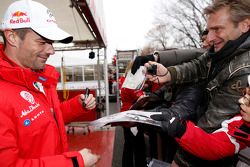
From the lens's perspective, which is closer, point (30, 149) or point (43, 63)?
point (30, 149)

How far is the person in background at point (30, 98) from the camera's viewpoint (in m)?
1.47

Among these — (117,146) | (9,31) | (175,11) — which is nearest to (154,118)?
(9,31)

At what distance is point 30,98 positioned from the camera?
1.68m

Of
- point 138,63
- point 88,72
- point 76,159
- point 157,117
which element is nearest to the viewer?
point 76,159

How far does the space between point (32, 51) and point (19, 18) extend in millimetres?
216

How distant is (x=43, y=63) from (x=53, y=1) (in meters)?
3.61

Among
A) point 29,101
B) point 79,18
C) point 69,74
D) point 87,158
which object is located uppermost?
point 79,18

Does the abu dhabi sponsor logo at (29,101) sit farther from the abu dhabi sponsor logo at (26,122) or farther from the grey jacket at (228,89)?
→ the grey jacket at (228,89)

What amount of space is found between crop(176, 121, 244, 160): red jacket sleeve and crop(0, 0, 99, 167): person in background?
0.55m

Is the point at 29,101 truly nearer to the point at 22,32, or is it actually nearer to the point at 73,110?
the point at 22,32

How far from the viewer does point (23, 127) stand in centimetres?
156

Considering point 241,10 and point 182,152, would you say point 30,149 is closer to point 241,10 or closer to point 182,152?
point 182,152

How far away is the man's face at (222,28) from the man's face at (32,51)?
3.69ft

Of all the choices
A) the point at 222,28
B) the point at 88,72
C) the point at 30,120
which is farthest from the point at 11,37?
the point at 88,72
